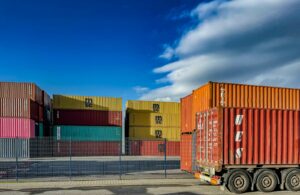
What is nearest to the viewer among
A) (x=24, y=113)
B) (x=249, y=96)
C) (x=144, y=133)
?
(x=249, y=96)

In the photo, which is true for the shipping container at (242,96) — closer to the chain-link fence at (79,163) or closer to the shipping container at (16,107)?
the chain-link fence at (79,163)

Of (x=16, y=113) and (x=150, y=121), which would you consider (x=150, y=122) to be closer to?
(x=150, y=121)

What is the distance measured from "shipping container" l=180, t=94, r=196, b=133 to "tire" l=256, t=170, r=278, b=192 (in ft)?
14.0

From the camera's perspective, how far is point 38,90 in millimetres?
45750

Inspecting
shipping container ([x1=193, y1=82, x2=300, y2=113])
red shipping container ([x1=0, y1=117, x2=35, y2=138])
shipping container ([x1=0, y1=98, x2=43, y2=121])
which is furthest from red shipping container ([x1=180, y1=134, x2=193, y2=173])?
shipping container ([x1=0, y1=98, x2=43, y2=121])

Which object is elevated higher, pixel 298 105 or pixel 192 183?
pixel 298 105

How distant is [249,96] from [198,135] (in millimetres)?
3878

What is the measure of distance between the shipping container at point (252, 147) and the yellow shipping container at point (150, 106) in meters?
38.8

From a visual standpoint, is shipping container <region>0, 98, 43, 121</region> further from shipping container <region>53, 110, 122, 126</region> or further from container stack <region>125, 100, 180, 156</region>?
container stack <region>125, 100, 180, 156</region>

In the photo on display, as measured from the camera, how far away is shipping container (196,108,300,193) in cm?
1254

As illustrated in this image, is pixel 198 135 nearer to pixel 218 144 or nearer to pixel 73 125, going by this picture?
pixel 218 144

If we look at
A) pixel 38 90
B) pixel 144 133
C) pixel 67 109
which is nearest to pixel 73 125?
pixel 67 109

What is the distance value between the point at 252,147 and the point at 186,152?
15.7 feet

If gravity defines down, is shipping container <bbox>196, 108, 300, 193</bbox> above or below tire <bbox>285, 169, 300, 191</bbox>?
above
